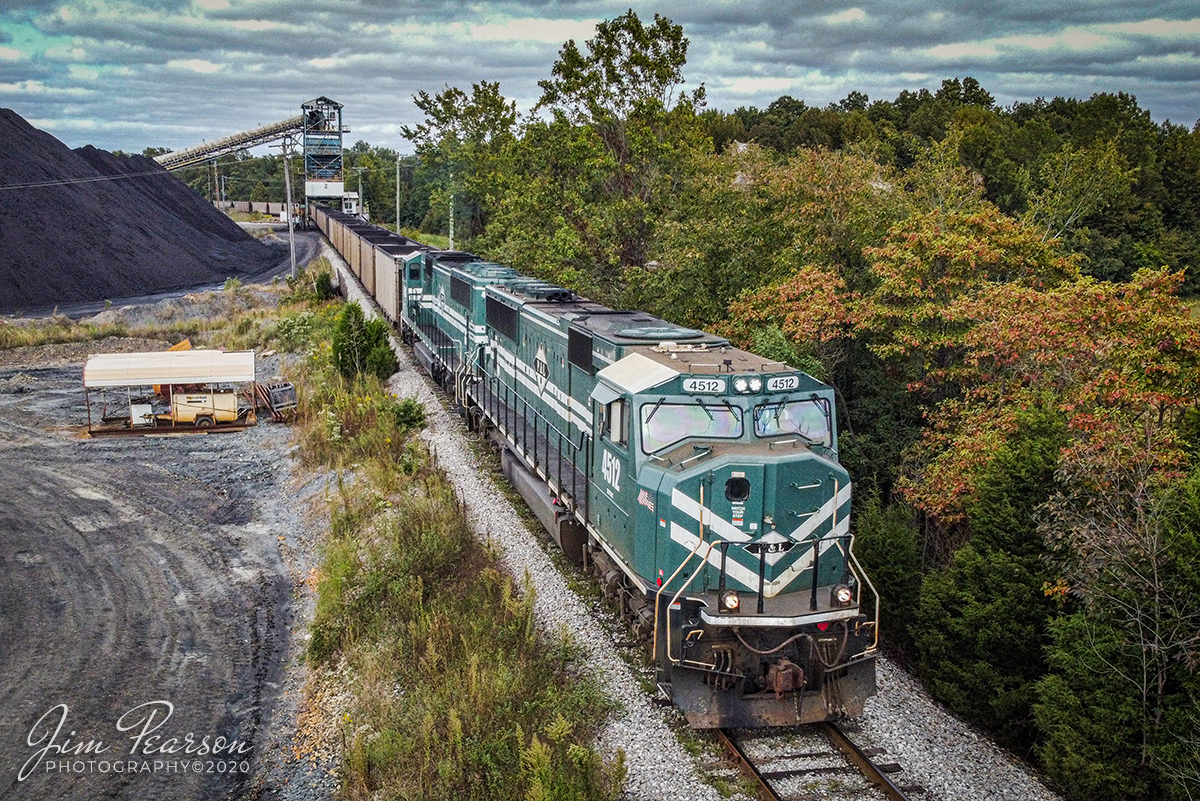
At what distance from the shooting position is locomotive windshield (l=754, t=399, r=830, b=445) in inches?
440

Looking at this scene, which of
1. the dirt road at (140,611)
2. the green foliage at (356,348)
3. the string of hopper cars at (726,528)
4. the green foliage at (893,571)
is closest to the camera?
the string of hopper cars at (726,528)

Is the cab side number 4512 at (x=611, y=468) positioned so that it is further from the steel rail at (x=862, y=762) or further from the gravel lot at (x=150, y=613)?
the gravel lot at (x=150, y=613)

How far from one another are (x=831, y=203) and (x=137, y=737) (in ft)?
59.3

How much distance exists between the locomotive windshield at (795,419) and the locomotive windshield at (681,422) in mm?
377

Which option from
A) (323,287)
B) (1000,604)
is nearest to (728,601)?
(1000,604)

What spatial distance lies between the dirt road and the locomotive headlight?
659 cm

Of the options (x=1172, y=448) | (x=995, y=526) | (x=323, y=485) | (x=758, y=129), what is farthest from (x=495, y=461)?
(x=758, y=129)

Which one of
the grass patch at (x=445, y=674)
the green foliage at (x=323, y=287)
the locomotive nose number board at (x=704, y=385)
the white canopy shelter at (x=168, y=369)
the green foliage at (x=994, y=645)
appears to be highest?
the locomotive nose number board at (x=704, y=385)

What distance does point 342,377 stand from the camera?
99.0ft

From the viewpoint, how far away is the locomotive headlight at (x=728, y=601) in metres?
10.1

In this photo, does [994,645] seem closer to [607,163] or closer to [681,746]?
[681,746]

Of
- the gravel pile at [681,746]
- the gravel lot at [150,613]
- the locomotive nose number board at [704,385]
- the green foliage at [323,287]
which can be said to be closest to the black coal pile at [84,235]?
the green foliage at [323,287]

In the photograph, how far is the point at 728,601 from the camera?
10.1m

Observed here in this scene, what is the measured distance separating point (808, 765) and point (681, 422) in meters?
4.26
